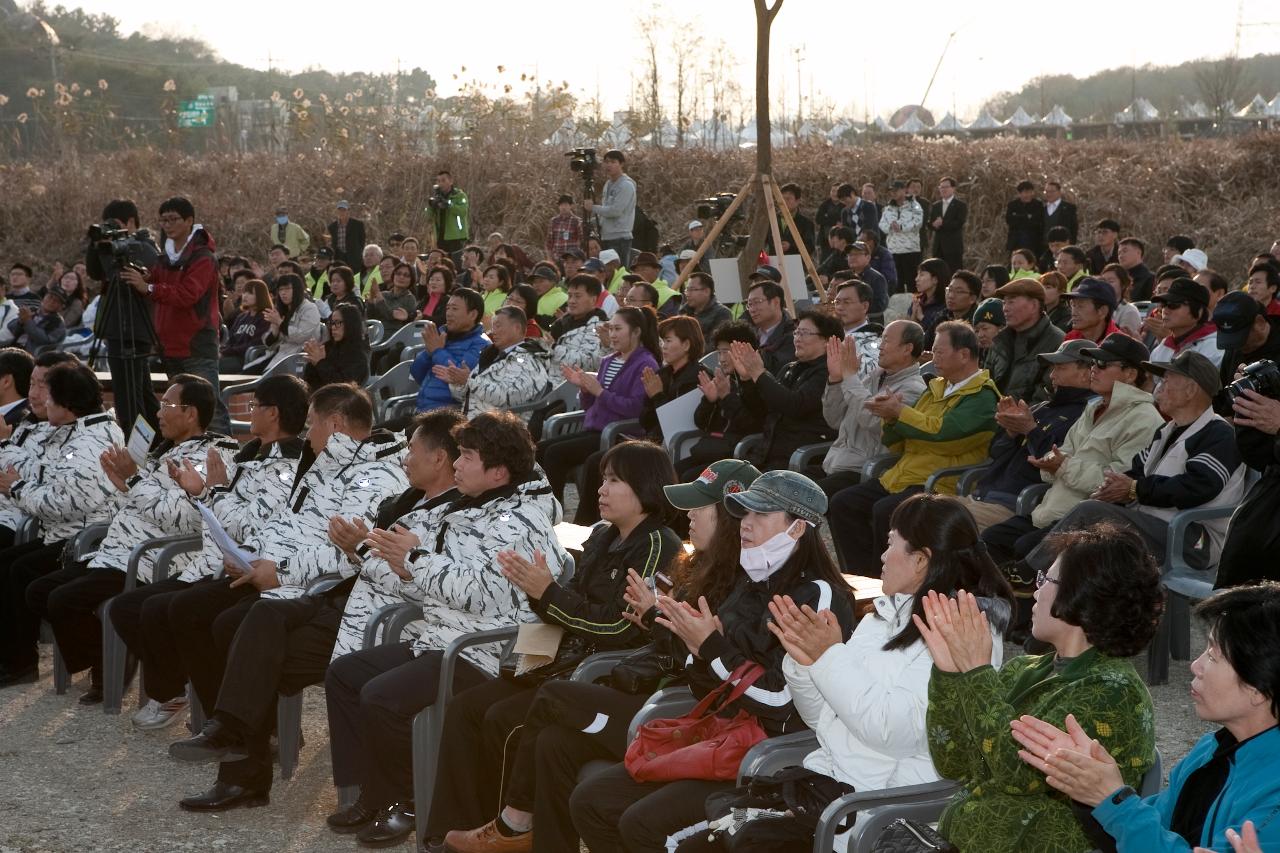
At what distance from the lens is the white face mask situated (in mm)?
3922

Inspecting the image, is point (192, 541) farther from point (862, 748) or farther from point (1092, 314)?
point (1092, 314)

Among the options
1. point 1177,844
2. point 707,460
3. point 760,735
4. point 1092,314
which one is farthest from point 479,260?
point 1177,844

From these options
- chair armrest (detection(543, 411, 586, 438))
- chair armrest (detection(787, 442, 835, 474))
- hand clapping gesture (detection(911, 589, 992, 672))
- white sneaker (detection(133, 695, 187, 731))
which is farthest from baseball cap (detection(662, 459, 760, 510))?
chair armrest (detection(543, 411, 586, 438))

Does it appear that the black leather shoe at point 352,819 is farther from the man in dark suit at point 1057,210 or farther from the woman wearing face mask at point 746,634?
the man in dark suit at point 1057,210

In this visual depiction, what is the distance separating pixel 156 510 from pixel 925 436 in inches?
137

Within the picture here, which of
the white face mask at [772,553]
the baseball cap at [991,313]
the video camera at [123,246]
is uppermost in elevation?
the video camera at [123,246]

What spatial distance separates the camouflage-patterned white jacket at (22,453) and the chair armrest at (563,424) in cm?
295

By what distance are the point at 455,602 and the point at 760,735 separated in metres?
1.37

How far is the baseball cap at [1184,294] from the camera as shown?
6.86m

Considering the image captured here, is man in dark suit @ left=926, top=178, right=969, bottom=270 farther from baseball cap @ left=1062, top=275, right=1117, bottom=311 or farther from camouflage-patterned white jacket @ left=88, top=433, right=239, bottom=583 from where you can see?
camouflage-patterned white jacket @ left=88, top=433, right=239, bottom=583

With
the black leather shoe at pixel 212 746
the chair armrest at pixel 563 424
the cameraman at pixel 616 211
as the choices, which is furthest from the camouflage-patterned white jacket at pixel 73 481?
the cameraman at pixel 616 211

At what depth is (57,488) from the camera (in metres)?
6.88

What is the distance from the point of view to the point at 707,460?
784cm

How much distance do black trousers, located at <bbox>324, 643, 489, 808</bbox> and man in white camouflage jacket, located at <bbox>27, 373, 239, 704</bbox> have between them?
1.75 meters
